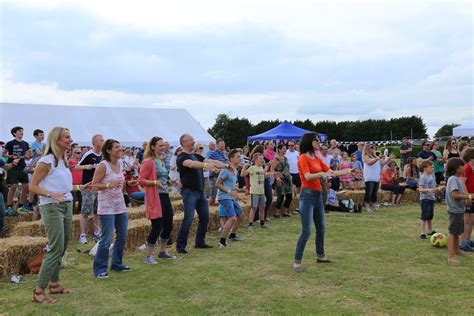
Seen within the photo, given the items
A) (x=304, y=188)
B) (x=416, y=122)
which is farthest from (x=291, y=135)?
(x=416, y=122)

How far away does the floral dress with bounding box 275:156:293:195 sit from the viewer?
1229 centimetres

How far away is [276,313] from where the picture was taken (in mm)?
4941

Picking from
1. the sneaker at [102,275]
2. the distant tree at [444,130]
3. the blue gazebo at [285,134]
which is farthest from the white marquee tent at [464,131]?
the distant tree at [444,130]

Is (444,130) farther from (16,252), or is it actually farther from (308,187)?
(16,252)

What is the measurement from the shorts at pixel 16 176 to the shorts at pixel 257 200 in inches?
222

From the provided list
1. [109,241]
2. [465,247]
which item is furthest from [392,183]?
[109,241]

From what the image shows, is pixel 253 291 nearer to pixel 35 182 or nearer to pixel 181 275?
pixel 181 275

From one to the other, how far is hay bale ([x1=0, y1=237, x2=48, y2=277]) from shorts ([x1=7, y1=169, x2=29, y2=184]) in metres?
4.79

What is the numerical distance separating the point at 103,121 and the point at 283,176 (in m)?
14.0

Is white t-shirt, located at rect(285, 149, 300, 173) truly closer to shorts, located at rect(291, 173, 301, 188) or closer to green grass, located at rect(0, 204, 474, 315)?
shorts, located at rect(291, 173, 301, 188)

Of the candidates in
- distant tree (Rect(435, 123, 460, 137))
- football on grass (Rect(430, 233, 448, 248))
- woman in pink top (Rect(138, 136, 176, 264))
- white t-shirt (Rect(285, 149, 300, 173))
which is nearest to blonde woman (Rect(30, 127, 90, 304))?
woman in pink top (Rect(138, 136, 176, 264))

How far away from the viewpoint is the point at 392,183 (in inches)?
600

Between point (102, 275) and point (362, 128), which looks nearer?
point (102, 275)

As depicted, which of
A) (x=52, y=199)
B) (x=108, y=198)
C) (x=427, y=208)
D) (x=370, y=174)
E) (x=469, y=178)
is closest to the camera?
(x=52, y=199)
